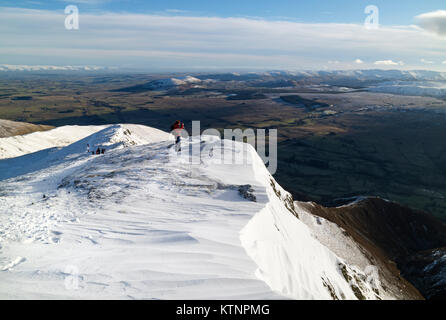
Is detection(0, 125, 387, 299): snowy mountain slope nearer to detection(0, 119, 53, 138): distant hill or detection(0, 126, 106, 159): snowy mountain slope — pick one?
detection(0, 126, 106, 159): snowy mountain slope

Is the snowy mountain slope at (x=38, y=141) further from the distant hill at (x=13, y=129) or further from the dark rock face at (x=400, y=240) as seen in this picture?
the dark rock face at (x=400, y=240)

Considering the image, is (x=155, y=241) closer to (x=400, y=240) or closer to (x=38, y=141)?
(x=400, y=240)

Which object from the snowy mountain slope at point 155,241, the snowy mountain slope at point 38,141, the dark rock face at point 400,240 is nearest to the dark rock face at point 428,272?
the dark rock face at point 400,240

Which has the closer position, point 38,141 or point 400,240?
point 400,240

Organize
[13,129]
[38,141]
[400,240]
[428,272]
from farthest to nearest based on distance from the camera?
[13,129] < [38,141] < [400,240] < [428,272]

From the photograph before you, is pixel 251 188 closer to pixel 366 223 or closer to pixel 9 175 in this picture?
pixel 366 223

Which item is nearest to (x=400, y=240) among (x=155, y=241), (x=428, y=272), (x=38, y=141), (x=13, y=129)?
(x=428, y=272)
